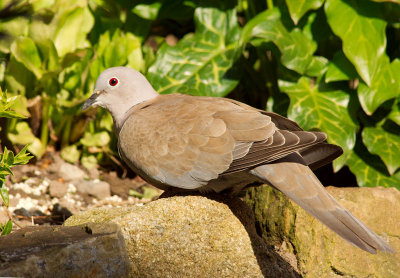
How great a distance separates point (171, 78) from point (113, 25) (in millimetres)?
841

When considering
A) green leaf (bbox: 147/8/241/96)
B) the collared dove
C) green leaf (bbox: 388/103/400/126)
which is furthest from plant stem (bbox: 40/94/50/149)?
green leaf (bbox: 388/103/400/126)

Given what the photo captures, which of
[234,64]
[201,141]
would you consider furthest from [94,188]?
[201,141]

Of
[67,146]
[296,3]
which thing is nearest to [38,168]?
[67,146]

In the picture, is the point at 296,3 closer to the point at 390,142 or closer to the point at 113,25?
the point at 390,142

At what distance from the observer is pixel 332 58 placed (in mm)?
5047

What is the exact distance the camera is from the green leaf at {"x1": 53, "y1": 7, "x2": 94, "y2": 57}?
4723 millimetres

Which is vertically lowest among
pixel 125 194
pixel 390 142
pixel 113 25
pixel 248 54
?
pixel 125 194

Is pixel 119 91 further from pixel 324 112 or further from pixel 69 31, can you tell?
pixel 324 112

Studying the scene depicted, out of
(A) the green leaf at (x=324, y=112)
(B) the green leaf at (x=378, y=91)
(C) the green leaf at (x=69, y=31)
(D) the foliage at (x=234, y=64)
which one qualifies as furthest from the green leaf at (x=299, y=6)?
(C) the green leaf at (x=69, y=31)

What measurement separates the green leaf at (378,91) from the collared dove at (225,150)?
1319 millimetres

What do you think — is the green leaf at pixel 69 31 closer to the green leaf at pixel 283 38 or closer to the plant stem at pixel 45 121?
the plant stem at pixel 45 121

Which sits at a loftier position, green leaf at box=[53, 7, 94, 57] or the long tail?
green leaf at box=[53, 7, 94, 57]

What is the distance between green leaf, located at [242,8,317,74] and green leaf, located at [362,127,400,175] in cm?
81

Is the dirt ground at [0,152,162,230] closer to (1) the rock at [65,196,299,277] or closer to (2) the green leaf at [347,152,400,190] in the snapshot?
Result: (1) the rock at [65,196,299,277]
